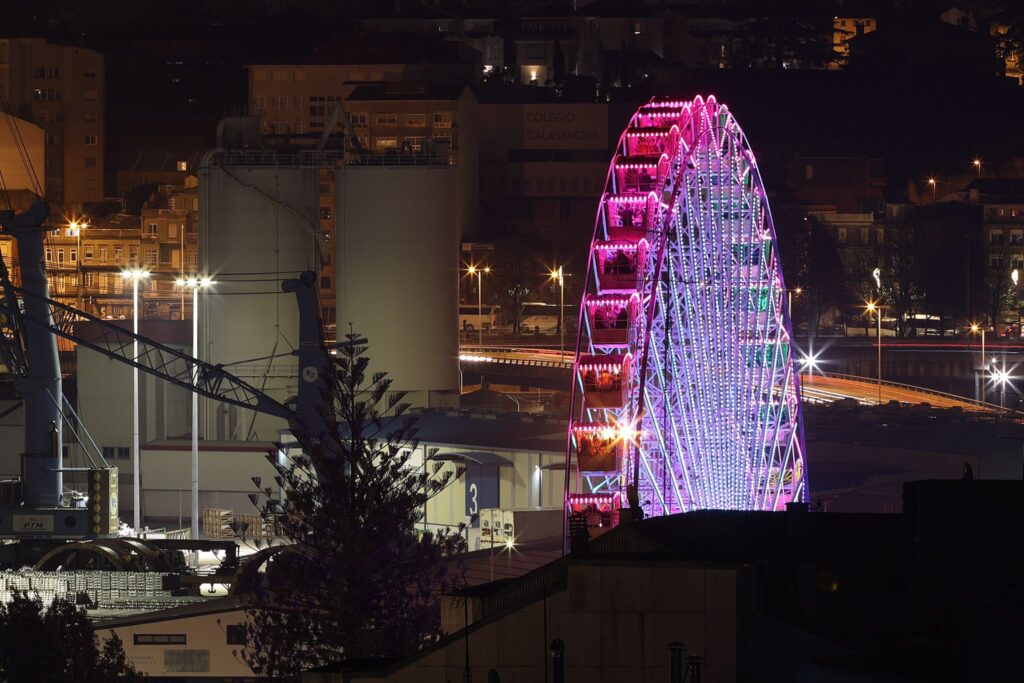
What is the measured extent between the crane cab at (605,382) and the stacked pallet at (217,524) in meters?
28.1

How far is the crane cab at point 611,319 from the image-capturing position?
3167 inches

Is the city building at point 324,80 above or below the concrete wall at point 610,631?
above

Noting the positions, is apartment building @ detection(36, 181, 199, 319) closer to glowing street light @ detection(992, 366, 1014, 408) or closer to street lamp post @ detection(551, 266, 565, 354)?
street lamp post @ detection(551, 266, 565, 354)

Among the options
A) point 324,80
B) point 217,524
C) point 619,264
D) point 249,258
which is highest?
point 324,80

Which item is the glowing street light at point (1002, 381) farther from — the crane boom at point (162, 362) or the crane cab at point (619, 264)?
the crane cab at point (619, 264)

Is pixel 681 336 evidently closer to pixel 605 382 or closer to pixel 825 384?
pixel 605 382

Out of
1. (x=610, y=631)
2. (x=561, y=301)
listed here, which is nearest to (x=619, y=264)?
(x=610, y=631)

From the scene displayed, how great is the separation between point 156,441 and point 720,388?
40.6 m

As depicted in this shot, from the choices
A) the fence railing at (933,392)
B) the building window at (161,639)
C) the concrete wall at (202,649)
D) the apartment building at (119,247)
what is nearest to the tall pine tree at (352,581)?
the concrete wall at (202,649)

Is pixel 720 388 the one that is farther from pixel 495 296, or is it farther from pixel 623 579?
pixel 495 296

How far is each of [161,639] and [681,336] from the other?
54.8 feet

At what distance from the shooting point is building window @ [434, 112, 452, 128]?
18138cm

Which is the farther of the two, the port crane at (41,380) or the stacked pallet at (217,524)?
the stacked pallet at (217,524)

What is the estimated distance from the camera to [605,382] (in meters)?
79.7
